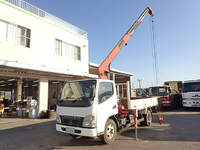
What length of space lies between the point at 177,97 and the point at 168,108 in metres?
2.77

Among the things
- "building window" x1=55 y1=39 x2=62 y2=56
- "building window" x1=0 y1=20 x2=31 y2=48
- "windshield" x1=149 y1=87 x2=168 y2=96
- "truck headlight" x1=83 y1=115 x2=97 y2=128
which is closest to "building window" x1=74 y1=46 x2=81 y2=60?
"building window" x1=55 y1=39 x2=62 y2=56

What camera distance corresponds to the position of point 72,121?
15.7 feet

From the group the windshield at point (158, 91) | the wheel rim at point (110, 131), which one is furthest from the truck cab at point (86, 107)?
the windshield at point (158, 91)

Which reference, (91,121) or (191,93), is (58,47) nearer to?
(91,121)

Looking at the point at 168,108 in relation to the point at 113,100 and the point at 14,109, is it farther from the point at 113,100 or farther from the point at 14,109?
the point at 14,109

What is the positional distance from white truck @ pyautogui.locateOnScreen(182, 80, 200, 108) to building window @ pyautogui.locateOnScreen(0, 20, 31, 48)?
44.4 ft

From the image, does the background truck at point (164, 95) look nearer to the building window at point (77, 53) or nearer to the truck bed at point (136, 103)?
the truck bed at point (136, 103)

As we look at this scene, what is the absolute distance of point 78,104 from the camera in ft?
15.4

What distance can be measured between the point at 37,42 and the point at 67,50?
2.88m

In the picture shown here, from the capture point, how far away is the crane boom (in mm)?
9180

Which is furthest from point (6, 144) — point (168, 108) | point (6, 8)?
point (168, 108)

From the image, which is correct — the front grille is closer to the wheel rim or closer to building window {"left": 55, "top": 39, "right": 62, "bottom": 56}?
the wheel rim

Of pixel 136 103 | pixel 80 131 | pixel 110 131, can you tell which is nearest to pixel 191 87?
pixel 136 103

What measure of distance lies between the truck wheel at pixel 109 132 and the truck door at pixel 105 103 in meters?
0.24
